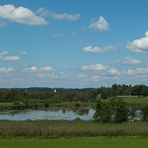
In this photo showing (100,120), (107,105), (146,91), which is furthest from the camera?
(146,91)

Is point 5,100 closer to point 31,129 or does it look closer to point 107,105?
point 107,105

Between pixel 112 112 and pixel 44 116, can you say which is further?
pixel 44 116

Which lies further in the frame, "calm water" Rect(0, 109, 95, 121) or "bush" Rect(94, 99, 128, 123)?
"calm water" Rect(0, 109, 95, 121)

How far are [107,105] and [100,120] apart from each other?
483 cm

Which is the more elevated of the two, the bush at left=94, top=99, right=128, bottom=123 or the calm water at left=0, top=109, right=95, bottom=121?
the bush at left=94, top=99, right=128, bottom=123

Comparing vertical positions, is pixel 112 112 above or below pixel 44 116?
above

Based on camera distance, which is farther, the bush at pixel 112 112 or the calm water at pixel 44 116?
the calm water at pixel 44 116

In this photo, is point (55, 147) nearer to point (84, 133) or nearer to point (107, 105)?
point (84, 133)

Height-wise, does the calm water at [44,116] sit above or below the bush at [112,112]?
below

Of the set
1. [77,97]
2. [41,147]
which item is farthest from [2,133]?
[77,97]

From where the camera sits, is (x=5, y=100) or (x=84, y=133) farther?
(x=5, y=100)

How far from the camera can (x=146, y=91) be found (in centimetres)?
18850

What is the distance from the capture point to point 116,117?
64.6 meters

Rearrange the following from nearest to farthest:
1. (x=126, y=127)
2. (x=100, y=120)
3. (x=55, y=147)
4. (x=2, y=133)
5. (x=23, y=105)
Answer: (x=55, y=147), (x=2, y=133), (x=126, y=127), (x=100, y=120), (x=23, y=105)
